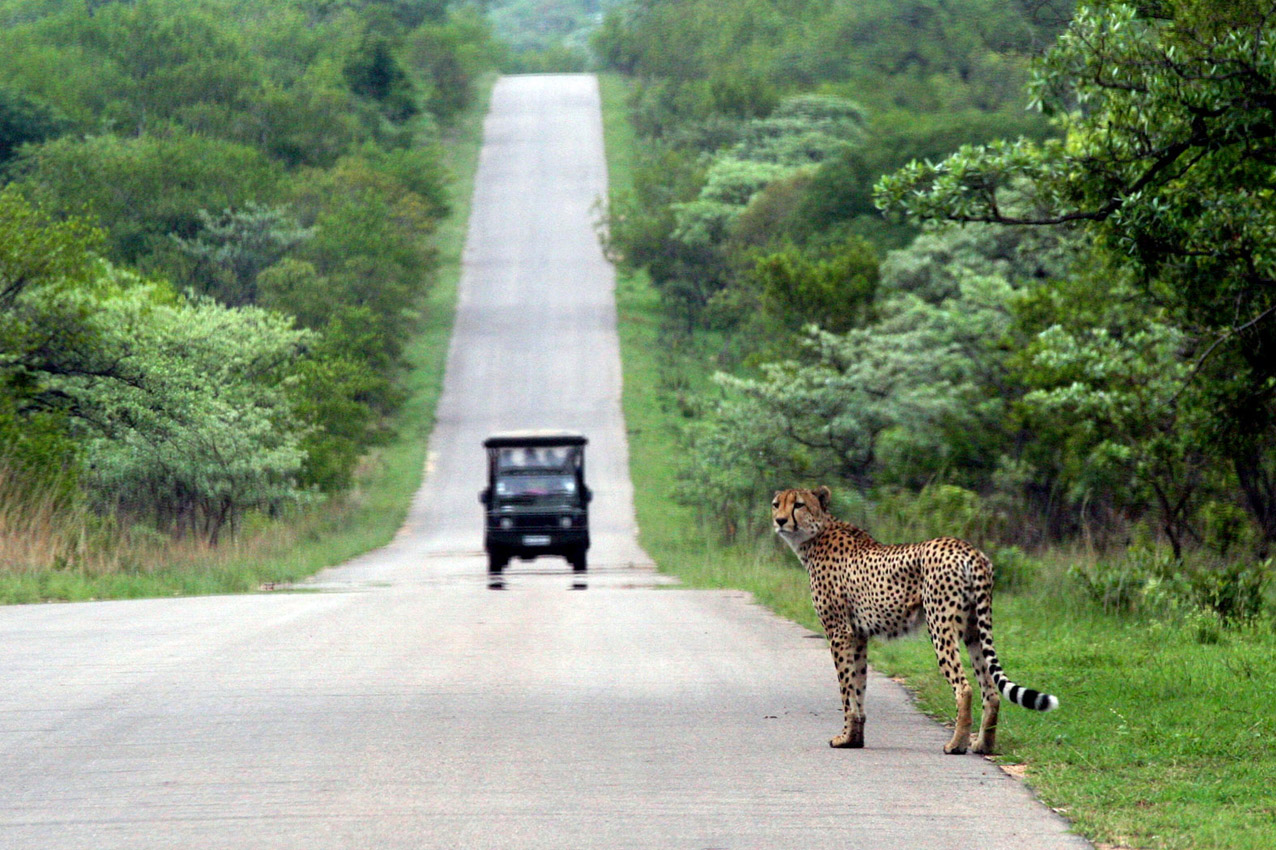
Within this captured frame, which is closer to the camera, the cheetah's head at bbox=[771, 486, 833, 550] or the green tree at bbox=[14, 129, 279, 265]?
the cheetah's head at bbox=[771, 486, 833, 550]

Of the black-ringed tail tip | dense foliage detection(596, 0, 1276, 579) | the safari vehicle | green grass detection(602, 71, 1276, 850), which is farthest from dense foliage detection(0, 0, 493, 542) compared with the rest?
the black-ringed tail tip

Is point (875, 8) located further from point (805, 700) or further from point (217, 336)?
point (805, 700)

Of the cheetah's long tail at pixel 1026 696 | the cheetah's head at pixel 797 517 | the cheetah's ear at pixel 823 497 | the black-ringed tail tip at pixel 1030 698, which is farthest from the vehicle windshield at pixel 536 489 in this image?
the black-ringed tail tip at pixel 1030 698

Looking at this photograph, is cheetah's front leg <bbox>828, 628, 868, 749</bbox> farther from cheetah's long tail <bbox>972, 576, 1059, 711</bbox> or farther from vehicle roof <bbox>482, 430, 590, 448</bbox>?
vehicle roof <bbox>482, 430, 590, 448</bbox>

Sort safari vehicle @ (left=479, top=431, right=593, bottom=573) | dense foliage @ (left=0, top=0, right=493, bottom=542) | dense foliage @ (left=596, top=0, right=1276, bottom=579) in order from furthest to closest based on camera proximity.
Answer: safari vehicle @ (left=479, top=431, right=593, bottom=573) → dense foliage @ (left=0, top=0, right=493, bottom=542) → dense foliage @ (left=596, top=0, right=1276, bottom=579)

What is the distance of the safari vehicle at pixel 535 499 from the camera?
30.2 metres

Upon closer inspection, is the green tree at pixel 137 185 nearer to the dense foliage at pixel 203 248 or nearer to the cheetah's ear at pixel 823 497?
the dense foliage at pixel 203 248

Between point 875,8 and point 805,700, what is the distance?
89.6 metres

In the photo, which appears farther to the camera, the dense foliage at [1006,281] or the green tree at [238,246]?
the green tree at [238,246]

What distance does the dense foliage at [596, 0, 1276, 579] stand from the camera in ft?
44.0

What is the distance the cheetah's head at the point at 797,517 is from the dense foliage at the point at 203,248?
1791 cm

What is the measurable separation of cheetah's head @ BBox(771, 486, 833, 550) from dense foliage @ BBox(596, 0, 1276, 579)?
3043mm

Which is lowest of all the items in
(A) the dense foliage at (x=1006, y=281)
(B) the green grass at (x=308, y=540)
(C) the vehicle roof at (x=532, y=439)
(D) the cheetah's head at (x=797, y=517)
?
(B) the green grass at (x=308, y=540)

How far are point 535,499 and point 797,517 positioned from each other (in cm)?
2020
